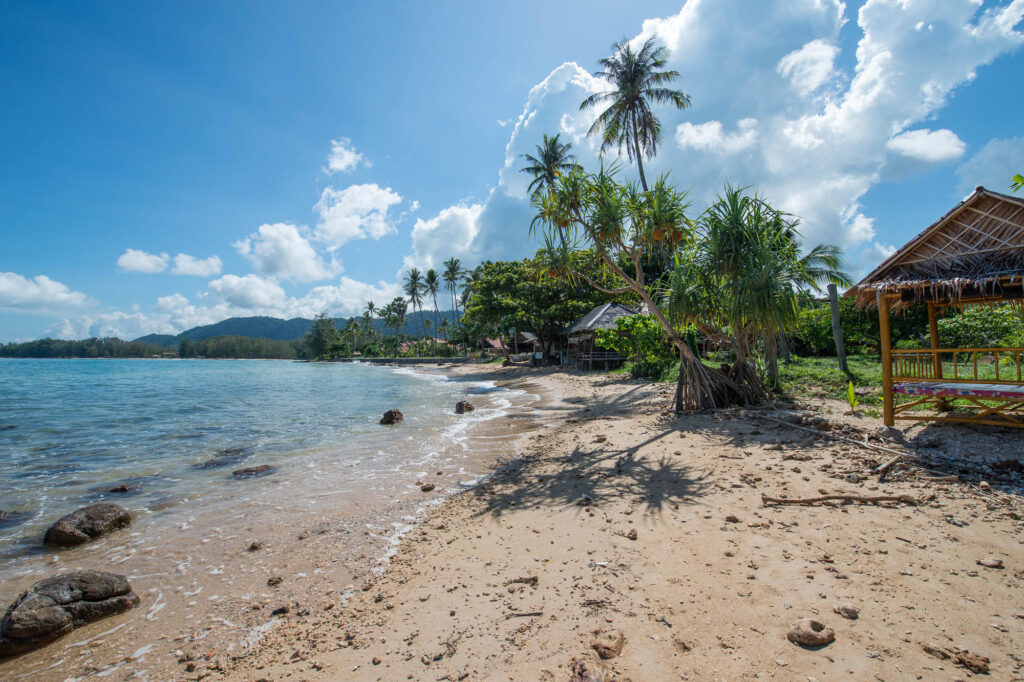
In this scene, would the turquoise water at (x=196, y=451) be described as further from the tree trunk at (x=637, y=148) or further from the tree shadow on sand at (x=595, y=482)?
the tree trunk at (x=637, y=148)

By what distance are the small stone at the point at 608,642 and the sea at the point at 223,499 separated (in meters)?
2.30

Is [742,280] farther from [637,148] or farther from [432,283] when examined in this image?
[432,283]

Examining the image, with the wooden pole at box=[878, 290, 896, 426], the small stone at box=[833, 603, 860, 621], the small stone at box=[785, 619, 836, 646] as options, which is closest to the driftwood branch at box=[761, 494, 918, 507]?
the small stone at box=[833, 603, 860, 621]

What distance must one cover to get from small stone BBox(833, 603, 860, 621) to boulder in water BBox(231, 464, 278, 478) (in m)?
8.44

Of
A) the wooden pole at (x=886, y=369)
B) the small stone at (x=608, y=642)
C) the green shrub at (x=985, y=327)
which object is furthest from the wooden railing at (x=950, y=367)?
the small stone at (x=608, y=642)

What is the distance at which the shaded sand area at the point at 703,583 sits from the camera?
2531mm

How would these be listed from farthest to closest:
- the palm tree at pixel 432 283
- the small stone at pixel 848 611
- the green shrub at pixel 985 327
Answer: the palm tree at pixel 432 283
the green shrub at pixel 985 327
the small stone at pixel 848 611

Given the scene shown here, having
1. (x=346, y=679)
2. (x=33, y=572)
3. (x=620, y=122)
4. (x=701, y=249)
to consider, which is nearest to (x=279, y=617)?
(x=346, y=679)

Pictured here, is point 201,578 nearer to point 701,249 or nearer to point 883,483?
point 883,483

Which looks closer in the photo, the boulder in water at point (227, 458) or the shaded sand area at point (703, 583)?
the shaded sand area at point (703, 583)

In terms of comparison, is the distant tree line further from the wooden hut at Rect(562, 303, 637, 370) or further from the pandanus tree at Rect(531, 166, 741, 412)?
the pandanus tree at Rect(531, 166, 741, 412)

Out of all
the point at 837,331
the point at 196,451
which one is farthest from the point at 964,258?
the point at 196,451

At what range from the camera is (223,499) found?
266 inches

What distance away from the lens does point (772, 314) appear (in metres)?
8.52
